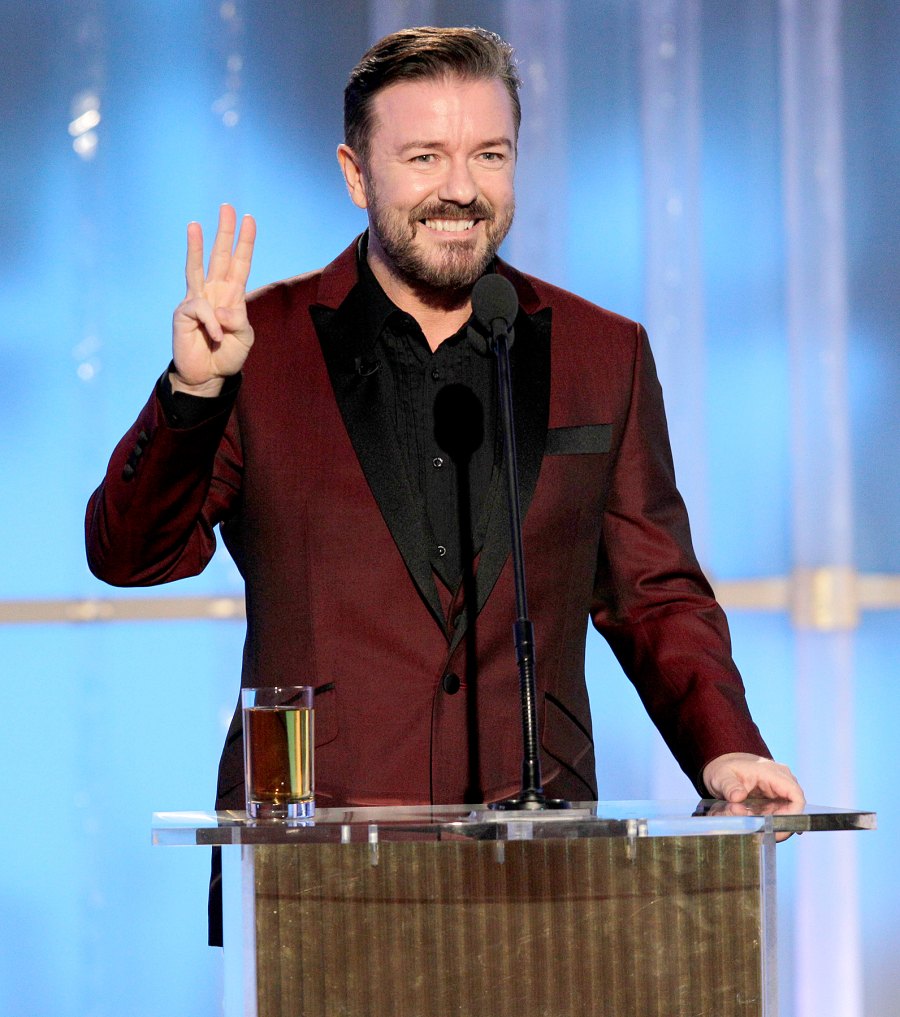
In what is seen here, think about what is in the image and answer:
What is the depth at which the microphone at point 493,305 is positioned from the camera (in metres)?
1.49

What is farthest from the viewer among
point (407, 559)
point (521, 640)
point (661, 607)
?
point (661, 607)

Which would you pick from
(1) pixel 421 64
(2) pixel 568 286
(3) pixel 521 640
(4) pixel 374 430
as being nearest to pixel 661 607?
(4) pixel 374 430

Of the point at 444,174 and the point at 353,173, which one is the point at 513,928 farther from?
the point at 353,173

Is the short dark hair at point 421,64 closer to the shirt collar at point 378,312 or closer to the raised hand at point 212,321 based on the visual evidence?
the shirt collar at point 378,312

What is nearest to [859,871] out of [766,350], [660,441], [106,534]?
[766,350]

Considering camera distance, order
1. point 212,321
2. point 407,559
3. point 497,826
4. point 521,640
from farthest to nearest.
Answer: point 407,559 → point 212,321 → point 521,640 → point 497,826

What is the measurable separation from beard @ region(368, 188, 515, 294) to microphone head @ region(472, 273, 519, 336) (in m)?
0.48

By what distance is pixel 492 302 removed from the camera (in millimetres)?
1491

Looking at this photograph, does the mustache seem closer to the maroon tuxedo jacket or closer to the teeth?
the teeth

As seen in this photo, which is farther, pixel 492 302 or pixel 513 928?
pixel 492 302

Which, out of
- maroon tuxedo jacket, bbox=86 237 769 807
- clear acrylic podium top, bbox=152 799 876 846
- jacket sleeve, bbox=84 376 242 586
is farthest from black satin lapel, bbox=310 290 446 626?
clear acrylic podium top, bbox=152 799 876 846

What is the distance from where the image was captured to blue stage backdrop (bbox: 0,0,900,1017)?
3.24 m

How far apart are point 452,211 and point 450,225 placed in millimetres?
22

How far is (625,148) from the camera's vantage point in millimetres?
3453
